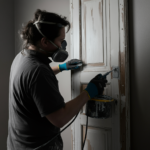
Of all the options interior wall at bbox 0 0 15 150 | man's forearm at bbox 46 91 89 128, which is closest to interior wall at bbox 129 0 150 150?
man's forearm at bbox 46 91 89 128

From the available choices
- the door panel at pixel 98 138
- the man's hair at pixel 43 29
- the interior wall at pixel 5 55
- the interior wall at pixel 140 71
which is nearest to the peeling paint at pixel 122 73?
the interior wall at pixel 140 71

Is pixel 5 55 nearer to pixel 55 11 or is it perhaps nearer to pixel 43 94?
pixel 55 11

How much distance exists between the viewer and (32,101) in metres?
0.94

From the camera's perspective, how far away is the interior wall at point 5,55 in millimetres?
1889

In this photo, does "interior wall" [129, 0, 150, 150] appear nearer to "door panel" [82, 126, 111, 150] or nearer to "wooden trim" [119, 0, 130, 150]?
"wooden trim" [119, 0, 130, 150]

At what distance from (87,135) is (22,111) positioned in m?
0.73

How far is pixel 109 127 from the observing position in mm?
1318

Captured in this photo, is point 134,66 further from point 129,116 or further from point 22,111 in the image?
→ point 22,111

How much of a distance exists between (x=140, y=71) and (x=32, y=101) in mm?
903

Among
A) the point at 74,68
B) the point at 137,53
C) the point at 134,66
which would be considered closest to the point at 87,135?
the point at 74,68

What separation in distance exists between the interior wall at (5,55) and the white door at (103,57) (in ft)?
3.17

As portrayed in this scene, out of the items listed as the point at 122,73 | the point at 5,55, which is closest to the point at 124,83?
the point at 122,73

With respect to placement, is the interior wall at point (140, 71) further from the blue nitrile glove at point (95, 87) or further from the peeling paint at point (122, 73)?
the blue nitrile glove at point (95, 87)

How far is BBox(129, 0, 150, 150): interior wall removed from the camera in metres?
1.24
